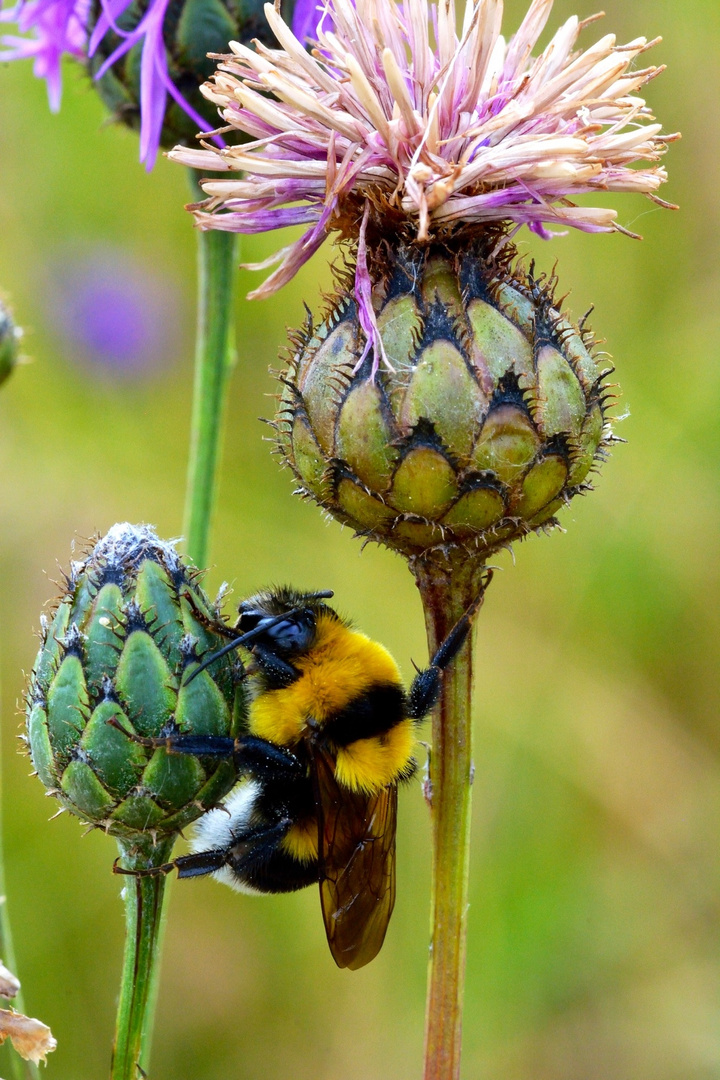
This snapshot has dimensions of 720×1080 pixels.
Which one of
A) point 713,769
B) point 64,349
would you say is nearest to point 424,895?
point 713,769

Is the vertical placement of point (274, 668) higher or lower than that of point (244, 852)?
higher

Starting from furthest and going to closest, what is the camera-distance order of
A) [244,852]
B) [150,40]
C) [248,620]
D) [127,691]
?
[150,40] < [244,852] < [248,620] < [127,691]

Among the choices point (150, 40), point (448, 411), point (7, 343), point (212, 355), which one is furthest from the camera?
point (7, 343)

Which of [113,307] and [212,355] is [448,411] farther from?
[113,307]

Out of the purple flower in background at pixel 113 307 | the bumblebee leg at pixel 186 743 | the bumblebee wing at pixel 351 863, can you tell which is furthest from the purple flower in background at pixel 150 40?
the purple flower in background at pixel 113 307

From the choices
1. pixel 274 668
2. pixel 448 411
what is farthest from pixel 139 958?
pixel 448 411

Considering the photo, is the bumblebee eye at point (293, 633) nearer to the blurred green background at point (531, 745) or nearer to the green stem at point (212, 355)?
the green stem at point (212, 355)
